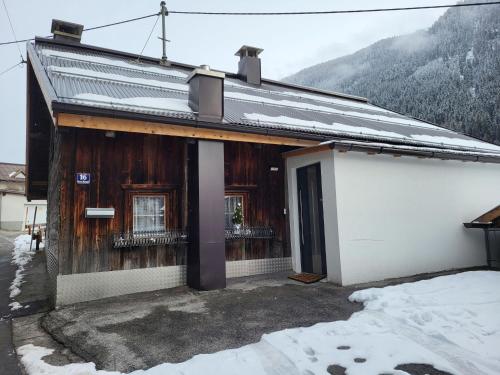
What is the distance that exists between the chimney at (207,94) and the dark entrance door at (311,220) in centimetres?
244

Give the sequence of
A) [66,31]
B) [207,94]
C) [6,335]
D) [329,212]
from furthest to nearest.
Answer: [66,31] < [329,212] < [207,94] < [6,335]

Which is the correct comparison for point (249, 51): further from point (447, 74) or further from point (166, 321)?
point (447, 74)

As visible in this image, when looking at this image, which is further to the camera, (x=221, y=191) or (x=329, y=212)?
→ (x=329, y=212)

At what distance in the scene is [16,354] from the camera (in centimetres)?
363

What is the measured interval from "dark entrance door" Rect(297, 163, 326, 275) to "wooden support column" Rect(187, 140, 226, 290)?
2138 mm

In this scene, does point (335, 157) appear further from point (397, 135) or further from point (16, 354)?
point (16, 354)

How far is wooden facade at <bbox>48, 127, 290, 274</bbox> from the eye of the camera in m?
5.80

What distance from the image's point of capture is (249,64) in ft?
42.0

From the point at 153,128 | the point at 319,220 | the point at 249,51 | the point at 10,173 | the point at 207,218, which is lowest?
the point at 319,220

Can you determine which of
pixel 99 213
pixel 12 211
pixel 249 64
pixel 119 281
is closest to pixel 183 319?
pixel 119 281

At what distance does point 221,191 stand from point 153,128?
5.56 feet

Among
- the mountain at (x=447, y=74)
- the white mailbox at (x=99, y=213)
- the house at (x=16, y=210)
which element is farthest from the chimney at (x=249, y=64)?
the house at (x=16, y=210)

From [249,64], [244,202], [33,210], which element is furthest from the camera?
[33,210]

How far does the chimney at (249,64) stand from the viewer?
1270cm
